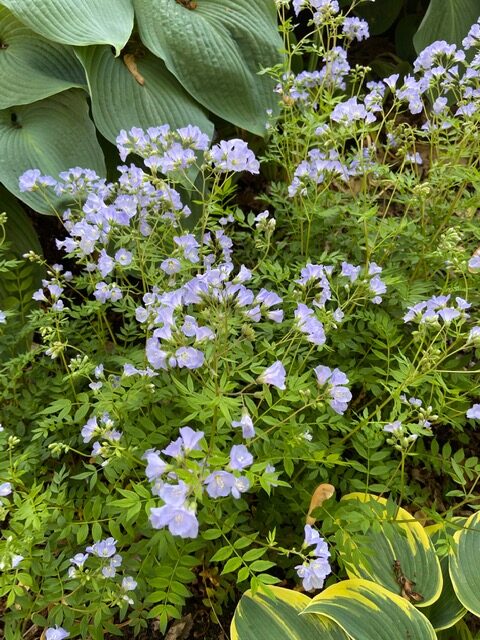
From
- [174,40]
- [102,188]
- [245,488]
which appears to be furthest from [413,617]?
[174,40]

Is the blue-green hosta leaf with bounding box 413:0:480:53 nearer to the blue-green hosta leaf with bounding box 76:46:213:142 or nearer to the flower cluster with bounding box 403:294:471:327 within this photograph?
the blue-green hosta leaf with bounding box 76:46:213:142

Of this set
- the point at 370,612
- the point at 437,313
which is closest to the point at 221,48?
the point at 437,313

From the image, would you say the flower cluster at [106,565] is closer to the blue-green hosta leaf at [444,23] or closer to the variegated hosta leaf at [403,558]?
the variegated hosta leaf at [403,558]

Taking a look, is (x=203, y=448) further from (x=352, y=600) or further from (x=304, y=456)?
(x=352, y=600)

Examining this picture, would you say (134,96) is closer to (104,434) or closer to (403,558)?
(104,434)

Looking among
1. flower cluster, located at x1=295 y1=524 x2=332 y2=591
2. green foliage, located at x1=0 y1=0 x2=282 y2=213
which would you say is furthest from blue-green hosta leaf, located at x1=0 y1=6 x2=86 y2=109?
flower cluster, located at x1=295 y1=524 x2=332 y2=591

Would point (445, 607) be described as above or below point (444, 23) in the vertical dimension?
below
